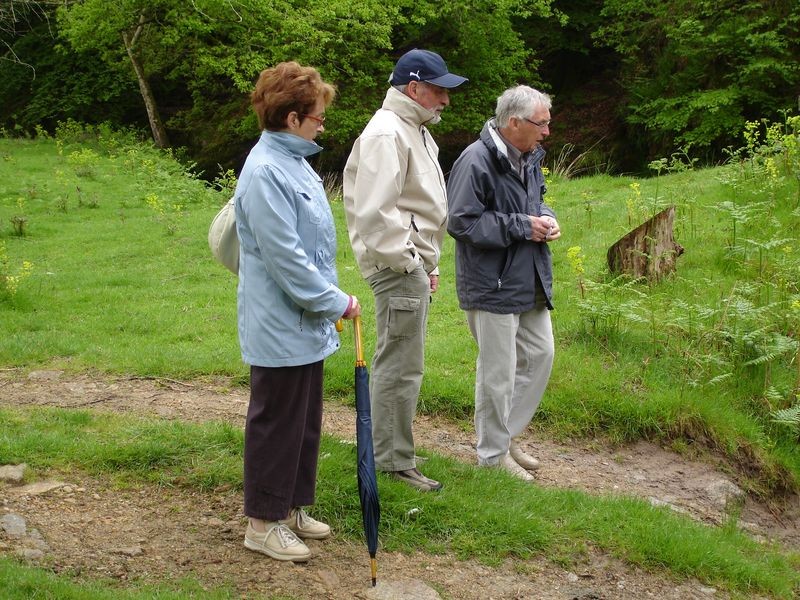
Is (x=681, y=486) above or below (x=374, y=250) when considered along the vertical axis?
below

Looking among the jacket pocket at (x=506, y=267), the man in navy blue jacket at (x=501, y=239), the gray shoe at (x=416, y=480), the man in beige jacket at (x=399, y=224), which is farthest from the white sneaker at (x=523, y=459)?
the jacket pocket at (x=506, y=267)

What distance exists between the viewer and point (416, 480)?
484 centimetres

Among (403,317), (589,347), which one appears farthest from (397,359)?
(589,347)

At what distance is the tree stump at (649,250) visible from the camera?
8.45 meters

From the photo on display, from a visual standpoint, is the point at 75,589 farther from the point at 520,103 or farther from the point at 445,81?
the point at 520,103

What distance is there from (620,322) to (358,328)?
430 centimetres

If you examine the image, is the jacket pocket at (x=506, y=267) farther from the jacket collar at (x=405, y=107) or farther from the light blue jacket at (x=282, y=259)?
the light blue jacket at (x=282, y=259)

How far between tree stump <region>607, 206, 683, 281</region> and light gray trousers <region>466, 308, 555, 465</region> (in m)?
3.35

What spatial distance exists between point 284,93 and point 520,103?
1644 mm

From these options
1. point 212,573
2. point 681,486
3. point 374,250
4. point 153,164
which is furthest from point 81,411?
point 153,164

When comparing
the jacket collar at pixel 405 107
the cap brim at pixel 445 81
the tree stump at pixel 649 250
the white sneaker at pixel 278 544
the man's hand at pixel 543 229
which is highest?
the cap brim at pixel 445 81

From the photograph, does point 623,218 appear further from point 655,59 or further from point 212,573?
point 655,59

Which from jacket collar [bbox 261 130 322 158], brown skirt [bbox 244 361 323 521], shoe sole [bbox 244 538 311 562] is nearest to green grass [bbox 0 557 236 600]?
shoe sole [bbox 244 538 311 562]

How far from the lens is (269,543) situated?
408cm
